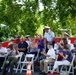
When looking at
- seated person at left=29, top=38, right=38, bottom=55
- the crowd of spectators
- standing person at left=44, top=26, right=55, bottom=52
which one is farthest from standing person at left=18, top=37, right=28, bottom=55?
standing person at left=44, top=26, right=55, bottom=52

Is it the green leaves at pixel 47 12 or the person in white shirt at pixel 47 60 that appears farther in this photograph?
the green leaves at pixel 47 12

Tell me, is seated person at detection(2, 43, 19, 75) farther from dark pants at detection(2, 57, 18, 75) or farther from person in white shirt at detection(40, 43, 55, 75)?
person in white shirt at detection(40, 43, 55, 75)

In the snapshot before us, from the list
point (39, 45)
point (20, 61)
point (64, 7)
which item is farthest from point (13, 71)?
point (64, 7)

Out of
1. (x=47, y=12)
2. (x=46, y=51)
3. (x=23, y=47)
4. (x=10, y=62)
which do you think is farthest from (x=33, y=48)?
(x=47, y=12)

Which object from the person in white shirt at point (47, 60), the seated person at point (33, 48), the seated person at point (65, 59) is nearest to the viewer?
the seated person at point (65, 59)

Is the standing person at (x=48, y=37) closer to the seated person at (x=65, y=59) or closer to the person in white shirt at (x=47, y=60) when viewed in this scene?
the person in white shirt at (x=47, y=60)

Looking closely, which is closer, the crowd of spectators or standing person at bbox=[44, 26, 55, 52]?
the crowd of spectators

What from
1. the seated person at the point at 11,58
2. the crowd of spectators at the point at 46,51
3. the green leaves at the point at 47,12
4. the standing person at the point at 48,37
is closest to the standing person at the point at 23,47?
the crowd of spectators at the point at 46,51

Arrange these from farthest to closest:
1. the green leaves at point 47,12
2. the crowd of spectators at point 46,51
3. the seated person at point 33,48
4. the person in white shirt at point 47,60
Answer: the green leaves at point 47,12 < the seated person at point 33,48 < the person in white shirt at point 47,60 < the crowd of spectators at point 46,51

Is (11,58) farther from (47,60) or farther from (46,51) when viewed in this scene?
(47,60)

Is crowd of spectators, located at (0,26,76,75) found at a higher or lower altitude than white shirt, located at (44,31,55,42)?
lower

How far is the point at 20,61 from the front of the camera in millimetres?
15500

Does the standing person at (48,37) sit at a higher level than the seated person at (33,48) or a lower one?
higher

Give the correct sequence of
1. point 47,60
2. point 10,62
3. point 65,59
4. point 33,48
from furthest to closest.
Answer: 1. point 33,48
2. point 10,62
3. point 47,60
4. point 65,59
